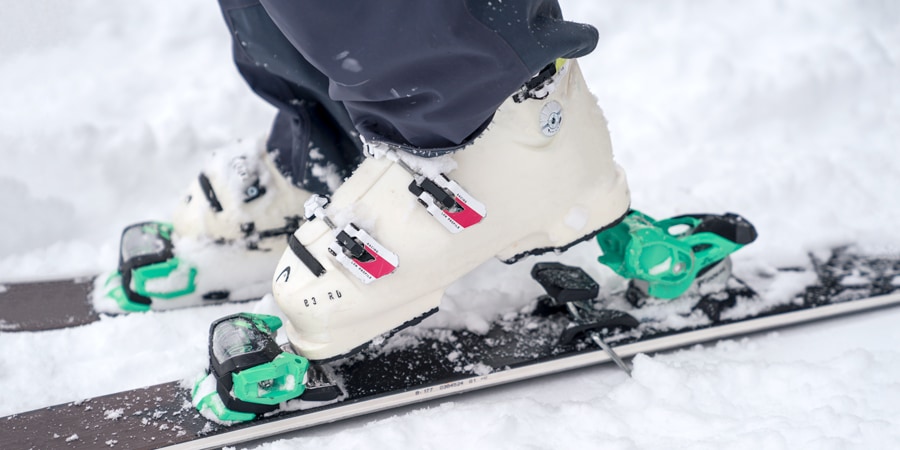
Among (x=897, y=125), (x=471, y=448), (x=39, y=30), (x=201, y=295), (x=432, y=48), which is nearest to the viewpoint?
(x=432, y=48)

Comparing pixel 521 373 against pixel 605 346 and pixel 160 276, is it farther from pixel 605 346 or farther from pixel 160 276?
pixel 160 276

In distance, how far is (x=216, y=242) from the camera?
1695mm

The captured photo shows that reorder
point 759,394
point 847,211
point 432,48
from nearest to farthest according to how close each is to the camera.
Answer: point 432,48, point 759,394, point 847,211

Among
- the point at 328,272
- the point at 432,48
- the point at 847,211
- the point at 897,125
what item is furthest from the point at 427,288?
the point at 897,125

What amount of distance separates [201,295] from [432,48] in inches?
34.9

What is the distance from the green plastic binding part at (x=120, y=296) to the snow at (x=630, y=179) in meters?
0.07

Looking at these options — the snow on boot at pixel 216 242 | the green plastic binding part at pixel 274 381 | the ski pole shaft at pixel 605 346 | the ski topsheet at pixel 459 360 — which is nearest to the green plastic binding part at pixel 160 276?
the snow on boot at pixel 216 242

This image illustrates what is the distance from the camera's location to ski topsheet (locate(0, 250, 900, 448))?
1276 millimetres

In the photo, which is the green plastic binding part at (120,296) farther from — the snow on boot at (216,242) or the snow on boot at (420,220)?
the snow on boot at (420,220)

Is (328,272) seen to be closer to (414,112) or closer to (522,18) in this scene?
(414,112)

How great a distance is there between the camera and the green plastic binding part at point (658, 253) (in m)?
1.53

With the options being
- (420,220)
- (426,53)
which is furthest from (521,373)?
(426,53)

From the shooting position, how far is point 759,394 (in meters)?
1.34

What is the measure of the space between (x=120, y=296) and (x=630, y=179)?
131cm
